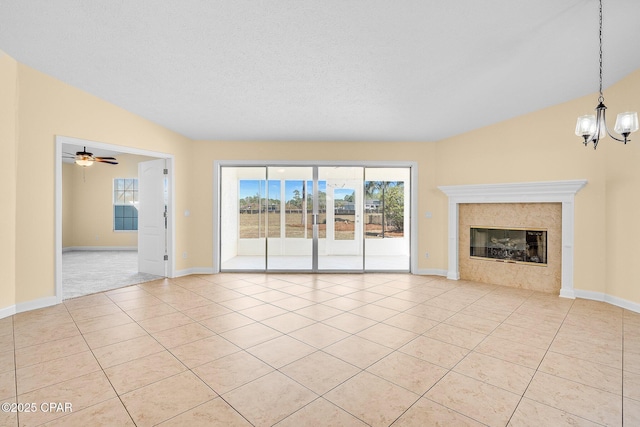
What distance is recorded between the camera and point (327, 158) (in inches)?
242

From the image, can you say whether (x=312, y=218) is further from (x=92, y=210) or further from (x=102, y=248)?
(x=92, y=210)

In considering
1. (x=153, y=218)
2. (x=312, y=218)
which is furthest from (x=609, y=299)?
(x=153, y=218)

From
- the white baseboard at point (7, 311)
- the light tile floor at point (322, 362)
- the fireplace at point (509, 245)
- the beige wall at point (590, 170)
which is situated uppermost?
the beige wall at point (590, 170)

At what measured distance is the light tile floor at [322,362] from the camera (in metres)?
1.90

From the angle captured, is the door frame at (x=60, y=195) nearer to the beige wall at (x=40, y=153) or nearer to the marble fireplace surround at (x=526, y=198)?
the beige wall at (x=40, y=153)

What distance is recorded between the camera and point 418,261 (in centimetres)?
611

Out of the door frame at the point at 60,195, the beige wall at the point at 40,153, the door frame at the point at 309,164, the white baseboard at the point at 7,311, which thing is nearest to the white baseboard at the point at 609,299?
the door frame at the point at 309,164

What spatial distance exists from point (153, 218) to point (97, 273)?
5.48 feet

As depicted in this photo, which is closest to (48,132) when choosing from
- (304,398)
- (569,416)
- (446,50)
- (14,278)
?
(14,278)

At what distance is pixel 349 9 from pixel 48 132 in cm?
398

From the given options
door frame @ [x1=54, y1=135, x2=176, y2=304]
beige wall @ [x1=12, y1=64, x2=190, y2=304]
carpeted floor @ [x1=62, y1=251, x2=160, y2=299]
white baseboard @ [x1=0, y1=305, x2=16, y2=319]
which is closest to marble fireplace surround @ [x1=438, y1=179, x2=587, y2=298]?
door frame @ [x1=54, y1=135, x2=176, y2=304]

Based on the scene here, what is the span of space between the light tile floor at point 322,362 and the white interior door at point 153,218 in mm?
1552

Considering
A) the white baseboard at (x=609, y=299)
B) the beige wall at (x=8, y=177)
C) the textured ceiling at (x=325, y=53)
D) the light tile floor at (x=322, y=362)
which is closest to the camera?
the light tile floor at (x=322, y=362)

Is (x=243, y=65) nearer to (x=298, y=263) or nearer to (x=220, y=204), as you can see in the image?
(x=220, y=204)
